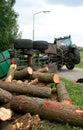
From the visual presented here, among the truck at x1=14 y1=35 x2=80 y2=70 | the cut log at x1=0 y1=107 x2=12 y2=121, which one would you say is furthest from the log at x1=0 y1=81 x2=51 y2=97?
the truck at x1=14 y1=35 x2=80 y2=70

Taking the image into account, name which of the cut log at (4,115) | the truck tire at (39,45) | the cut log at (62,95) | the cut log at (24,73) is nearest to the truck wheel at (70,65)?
the truck tire at (39,45)

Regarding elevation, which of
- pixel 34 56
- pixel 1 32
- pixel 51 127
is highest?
pixel 51 127

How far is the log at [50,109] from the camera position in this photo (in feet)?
32.2

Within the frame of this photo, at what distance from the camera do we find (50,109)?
10094 millimetres

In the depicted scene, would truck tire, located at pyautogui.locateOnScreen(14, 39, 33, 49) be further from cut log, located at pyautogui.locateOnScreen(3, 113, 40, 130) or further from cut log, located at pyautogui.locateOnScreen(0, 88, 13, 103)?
cut log, located at pyautogui.locateOnScreen(3, 113, 40, 130)

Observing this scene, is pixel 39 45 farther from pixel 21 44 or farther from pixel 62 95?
pixel 62 95

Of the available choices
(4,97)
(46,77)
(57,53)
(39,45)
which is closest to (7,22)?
(57,53)

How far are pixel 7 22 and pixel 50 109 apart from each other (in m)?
31.7

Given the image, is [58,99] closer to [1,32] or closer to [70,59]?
[70,59]

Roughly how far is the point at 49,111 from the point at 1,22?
31.4m

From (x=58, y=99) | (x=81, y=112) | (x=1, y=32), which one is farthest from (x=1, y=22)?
(x=81, y=112)

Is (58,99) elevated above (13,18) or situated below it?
above

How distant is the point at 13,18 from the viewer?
4219 cm

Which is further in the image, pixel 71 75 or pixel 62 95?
pixel 71 75
